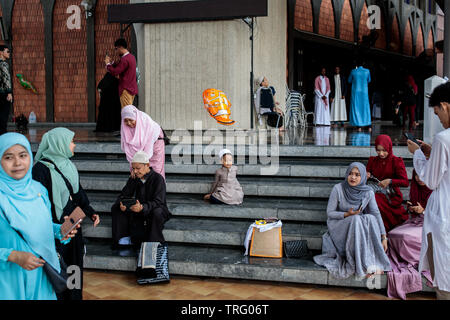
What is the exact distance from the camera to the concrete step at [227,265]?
391 cm

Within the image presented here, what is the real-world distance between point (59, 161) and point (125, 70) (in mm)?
4193

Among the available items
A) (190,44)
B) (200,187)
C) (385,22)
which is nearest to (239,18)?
(190,44)

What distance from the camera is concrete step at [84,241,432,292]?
391 cm

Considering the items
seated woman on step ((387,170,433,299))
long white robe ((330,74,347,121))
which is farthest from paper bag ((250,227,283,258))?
long white robe ((330,74,347,121))

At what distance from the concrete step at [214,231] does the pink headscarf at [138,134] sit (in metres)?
0.83

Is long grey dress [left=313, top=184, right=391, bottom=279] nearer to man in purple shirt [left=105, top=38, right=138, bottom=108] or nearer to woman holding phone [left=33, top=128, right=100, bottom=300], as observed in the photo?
woman holding phone [left=33, top=128, right=100, bottom=300]

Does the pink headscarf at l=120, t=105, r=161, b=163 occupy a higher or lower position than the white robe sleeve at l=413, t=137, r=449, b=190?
higher

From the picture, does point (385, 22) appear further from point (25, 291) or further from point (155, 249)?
point (25, 291)

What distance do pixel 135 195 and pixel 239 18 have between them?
5.27 m

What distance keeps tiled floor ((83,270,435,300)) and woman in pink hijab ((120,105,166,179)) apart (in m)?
1.41

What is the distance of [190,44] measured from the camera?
8750 millimetres

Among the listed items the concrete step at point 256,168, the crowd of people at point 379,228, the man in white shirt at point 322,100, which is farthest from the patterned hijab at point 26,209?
the man in white shirt at point 322,100
